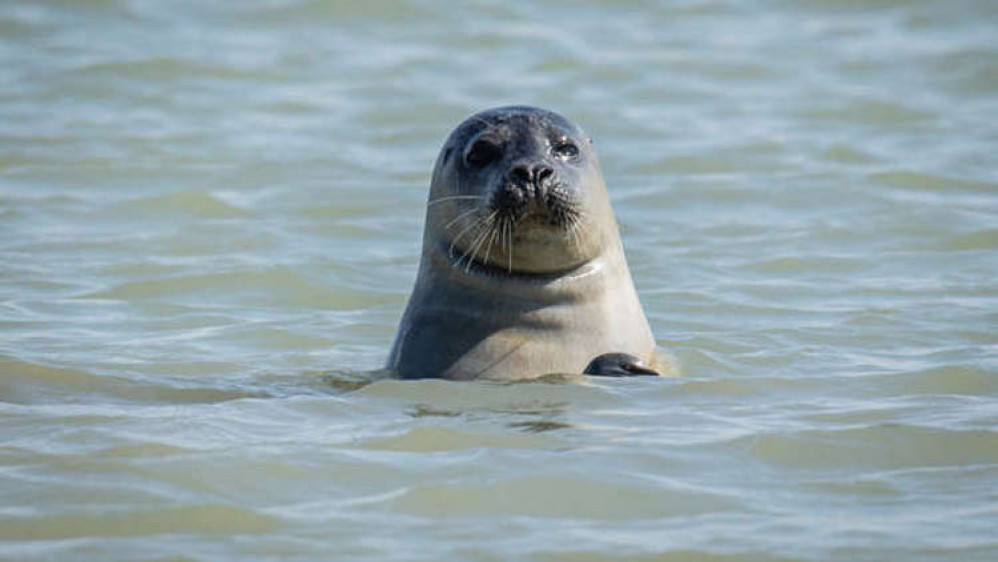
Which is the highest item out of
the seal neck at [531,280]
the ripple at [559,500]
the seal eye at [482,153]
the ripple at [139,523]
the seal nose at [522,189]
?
the seal eye at [482,153]

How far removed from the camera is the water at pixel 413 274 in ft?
17.6

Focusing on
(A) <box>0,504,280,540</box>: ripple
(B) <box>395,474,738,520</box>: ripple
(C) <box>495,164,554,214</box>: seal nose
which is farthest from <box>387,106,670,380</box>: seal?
(A) <box>0,504,280,540</box>: ripple

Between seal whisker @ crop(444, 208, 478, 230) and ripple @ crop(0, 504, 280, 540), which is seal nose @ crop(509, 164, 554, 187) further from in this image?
ripple @ crop(0, 504, 280, 540)

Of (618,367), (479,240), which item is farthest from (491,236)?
(618,367)

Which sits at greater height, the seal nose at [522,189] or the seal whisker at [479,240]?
the seal nose at [522,189]

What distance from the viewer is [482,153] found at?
7168mm

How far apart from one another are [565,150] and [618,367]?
0.92 meters

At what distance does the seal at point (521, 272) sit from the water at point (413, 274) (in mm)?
263

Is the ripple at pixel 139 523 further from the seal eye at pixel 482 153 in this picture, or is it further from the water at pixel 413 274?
the seal eye at pixel 482 153

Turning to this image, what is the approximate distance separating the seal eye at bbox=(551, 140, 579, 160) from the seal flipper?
31.8 inches

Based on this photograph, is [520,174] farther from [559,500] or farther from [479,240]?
[559,500]

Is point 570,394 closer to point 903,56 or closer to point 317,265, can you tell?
point 317,265

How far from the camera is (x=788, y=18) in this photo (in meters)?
16.6

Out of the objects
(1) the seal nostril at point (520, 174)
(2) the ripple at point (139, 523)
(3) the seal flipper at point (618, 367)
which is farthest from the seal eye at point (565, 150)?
(2) the ripple at point (139, 523)
